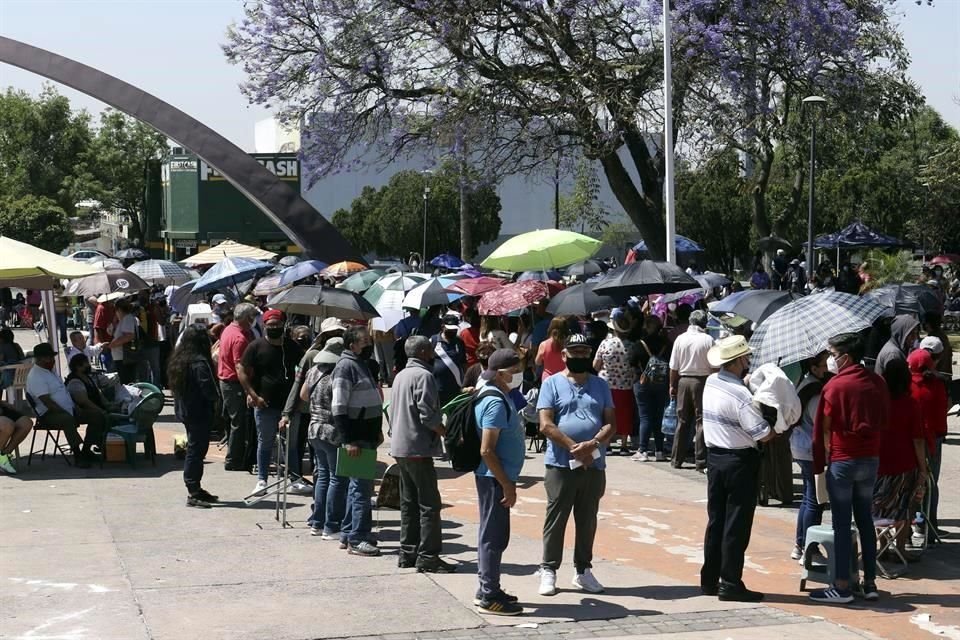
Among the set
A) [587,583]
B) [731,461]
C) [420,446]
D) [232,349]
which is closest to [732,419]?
[731,461]

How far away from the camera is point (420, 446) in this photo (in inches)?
345

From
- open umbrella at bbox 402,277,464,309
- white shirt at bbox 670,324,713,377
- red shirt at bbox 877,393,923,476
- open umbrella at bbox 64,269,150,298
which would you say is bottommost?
red shirt at bbox 877,393,923,476

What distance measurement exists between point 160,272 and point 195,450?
17.1m

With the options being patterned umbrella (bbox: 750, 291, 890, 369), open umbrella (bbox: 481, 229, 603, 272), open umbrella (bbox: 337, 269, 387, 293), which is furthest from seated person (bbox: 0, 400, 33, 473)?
open umbrella (bbox: 337, 269, 387, 293)

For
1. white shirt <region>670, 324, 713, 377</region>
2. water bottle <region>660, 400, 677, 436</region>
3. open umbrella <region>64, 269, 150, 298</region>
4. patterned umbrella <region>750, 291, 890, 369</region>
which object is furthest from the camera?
open umbrella <region>64, 269, 150, 298</region>

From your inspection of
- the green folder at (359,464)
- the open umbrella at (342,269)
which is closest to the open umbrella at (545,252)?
the open umbrella at (342,269)

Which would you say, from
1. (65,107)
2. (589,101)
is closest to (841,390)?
(589,101)

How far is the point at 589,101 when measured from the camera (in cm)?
2483

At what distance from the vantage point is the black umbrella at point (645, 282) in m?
15.4

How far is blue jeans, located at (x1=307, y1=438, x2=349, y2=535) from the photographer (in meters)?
9.99

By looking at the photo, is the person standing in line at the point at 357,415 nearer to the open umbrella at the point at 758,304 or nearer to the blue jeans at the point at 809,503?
the blue jeans at the point at 809,503

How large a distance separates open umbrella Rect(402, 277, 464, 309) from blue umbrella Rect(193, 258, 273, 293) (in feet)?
11.5

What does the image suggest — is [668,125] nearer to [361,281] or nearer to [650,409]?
[361,281]

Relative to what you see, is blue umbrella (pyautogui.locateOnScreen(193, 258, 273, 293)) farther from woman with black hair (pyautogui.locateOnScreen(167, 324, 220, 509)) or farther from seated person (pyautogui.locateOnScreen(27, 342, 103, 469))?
woman with black hair (pyautogui.locateOnScreen(167, 324, 220, 509))
